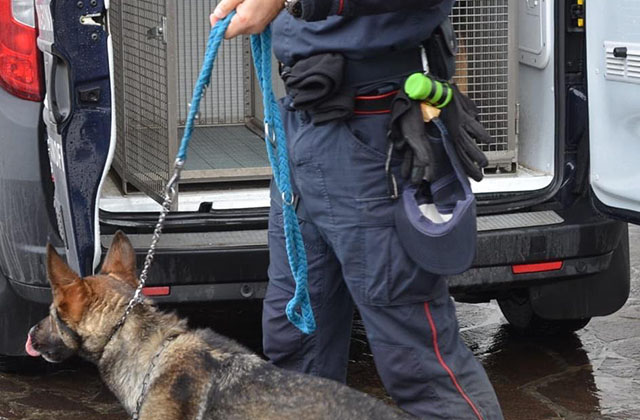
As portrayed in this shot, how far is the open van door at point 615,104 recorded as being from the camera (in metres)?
3.93

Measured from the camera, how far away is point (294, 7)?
9.68 ft

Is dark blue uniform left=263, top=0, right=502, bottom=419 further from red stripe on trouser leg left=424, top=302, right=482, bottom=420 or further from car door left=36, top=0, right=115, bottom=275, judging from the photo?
car door left=36, top=0, right=115, bottom=275

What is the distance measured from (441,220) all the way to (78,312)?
979 millimetres

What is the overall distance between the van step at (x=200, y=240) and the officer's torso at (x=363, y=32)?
1097mm

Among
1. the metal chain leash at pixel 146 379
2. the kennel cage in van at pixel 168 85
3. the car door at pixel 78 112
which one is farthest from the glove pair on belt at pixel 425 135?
the kennel cage in van at pixel 168 85

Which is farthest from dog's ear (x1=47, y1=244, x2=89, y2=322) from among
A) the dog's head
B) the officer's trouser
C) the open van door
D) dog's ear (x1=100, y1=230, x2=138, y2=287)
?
the open van door

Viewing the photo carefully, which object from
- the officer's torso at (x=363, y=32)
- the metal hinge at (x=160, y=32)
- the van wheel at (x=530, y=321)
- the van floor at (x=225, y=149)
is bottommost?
the van wheel at (x=530, y=321)

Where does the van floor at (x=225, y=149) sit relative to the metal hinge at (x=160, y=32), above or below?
below

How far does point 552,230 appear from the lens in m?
4.39

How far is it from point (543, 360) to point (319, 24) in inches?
94.2

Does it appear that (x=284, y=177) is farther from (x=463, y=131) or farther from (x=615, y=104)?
(x=615, y=104)

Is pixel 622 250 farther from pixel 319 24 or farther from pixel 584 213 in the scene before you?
pixel 319 24

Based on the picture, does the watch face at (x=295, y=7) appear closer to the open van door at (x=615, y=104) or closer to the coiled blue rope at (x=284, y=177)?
the coiled blue rope at (x=284, y=177)

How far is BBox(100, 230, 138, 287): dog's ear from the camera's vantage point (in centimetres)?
351
